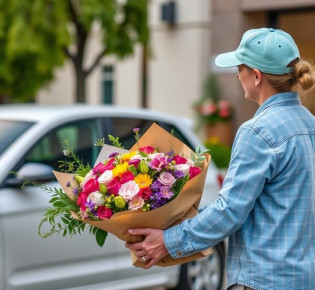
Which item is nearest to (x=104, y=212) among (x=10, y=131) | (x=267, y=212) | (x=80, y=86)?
(x=267, y=212)

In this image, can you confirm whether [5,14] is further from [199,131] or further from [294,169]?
[294,169]

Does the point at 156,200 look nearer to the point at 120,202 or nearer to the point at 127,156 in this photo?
the point at 120,202

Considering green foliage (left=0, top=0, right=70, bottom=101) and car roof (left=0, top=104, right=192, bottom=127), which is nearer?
car roof (left=0, top=104, right=192, bottom=127)

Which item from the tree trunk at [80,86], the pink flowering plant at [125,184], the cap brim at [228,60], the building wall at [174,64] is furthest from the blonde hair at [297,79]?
the building wall at [174,64]

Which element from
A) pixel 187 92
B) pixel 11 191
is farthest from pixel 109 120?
pixel 187 92

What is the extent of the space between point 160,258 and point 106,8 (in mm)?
11971

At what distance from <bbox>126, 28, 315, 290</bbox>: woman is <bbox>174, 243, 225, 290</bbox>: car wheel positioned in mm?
3508

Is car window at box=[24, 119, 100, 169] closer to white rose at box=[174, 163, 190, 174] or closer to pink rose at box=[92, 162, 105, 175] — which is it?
pink rose at box=[92, 162, 105, 175]

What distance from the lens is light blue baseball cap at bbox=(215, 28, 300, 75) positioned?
10.1ft

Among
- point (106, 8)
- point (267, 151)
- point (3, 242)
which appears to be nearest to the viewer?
point (267, 151)

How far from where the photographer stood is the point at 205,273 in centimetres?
678

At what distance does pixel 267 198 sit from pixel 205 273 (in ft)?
12.6

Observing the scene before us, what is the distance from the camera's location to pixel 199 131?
59.3 feet

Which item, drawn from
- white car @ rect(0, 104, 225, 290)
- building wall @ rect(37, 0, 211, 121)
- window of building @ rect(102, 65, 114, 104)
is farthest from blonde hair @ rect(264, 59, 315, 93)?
window of building @ rect(102, 65, 114, 104)
